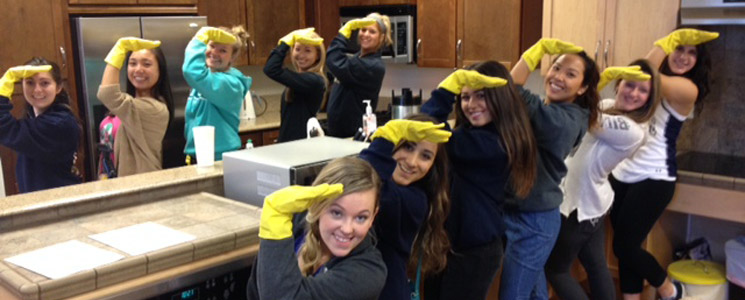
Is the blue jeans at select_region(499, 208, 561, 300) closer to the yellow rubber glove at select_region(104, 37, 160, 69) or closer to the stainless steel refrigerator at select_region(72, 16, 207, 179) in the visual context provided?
the yellow rubber glove at select_region(104, 37, 160, 69)

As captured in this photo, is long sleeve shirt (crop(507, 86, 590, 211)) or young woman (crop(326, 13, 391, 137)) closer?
long sleeve shirt (crop(507, 86, 590, 211))

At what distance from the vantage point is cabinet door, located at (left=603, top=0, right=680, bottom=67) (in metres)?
3.29

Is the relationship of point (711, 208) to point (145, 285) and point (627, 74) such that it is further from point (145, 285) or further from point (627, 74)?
point (145, 285)

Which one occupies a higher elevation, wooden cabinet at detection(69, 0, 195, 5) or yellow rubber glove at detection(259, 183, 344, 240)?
wooden cabinet at detection(69, 0, 195, 5)

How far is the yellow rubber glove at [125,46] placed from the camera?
2.52m

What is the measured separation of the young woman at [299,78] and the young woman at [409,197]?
1.28 metres

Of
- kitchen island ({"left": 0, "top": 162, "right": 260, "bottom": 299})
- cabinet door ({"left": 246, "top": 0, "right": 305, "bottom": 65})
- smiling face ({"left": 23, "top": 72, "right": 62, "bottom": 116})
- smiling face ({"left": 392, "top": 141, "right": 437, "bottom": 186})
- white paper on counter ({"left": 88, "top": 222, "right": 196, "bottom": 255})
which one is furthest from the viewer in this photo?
cabinet door ({"left": 246, "top": 0, "right": 305, "bottom": 65})

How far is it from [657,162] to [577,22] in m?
0.95

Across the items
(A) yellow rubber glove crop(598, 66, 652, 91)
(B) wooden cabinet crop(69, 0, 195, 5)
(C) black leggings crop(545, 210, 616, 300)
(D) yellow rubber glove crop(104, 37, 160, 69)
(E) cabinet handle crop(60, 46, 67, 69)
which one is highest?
(B) wooden cabinet crop(69, 0, 195, 5)

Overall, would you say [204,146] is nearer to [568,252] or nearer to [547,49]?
[547,49]

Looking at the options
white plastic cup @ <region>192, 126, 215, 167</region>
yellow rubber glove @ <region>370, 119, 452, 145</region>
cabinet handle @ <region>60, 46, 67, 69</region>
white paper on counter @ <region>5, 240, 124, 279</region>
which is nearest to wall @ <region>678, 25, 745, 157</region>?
yellow rubber glove @ <region>370, 119, 452, 145</region>

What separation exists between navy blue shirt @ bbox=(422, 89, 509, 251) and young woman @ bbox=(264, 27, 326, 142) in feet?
3.66

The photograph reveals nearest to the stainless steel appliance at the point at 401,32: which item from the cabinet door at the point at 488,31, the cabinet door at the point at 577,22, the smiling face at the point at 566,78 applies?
the cabinet door at the point at 488,31

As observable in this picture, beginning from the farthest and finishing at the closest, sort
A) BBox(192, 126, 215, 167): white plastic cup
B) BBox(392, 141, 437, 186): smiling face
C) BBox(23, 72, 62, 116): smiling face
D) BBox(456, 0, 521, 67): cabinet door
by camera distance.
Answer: BBox(456, 0, 521, 67): cabinet door → BBox(23, 72, 62, 116): smiling face → BBox(192, 126, 215, 167): white plastic cup → BBox(392, 141, 437, 186): smiling face
